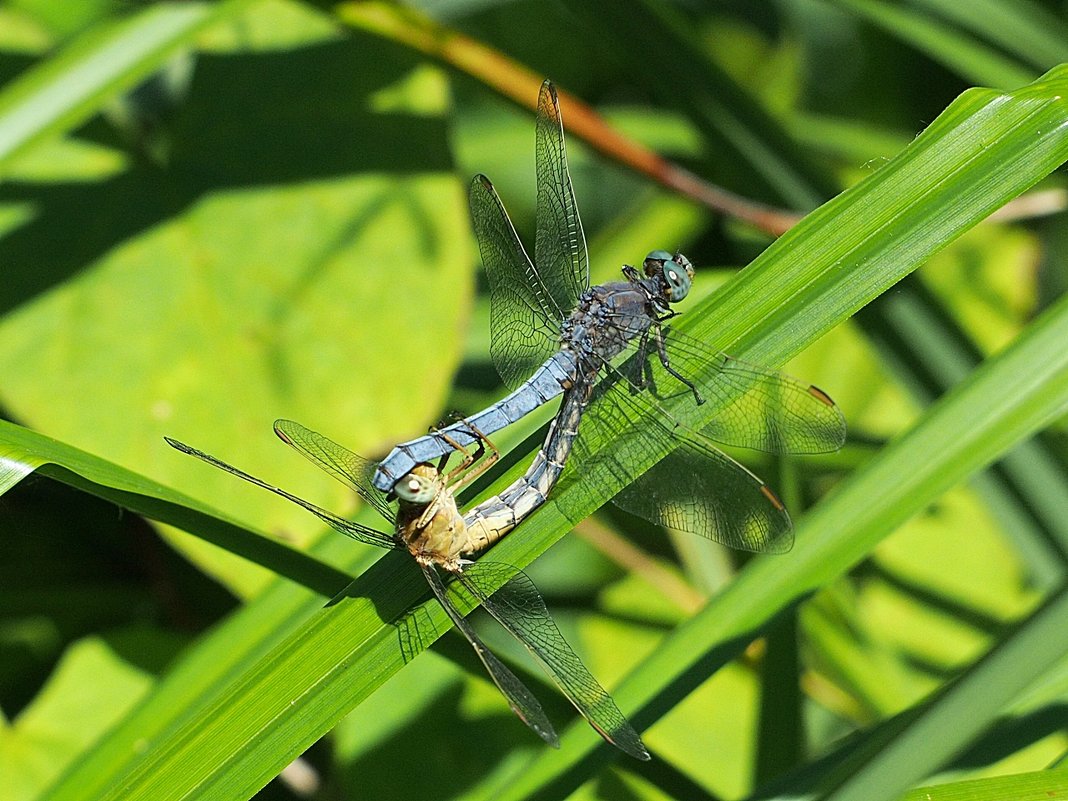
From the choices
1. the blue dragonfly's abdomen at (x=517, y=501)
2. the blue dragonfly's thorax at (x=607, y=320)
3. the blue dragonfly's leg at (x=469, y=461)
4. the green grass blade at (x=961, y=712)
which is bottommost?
the green grass blade at (x=961, y=712)

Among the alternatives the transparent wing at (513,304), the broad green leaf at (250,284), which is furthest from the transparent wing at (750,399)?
the broad green leaf at (250,284)

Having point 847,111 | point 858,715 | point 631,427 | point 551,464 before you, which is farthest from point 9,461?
point 847,111

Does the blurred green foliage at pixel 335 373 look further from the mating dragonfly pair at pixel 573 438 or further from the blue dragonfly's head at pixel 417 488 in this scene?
the blue dragonfly's head at pixel 417 488

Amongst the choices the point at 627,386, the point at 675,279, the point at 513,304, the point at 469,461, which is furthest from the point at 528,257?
the point at 469,461

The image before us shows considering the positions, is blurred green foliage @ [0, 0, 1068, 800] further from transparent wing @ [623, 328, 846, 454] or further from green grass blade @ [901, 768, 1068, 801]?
green grass blade @ [901, 768, 1068, 801]

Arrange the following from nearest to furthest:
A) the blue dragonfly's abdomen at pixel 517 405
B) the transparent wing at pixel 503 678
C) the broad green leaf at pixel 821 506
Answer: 1. the broad green leaf at pixel 821 506
2. the transparent wing at pixel 503 678
3. the blue dragonfly's abdomen at pixel 517 405

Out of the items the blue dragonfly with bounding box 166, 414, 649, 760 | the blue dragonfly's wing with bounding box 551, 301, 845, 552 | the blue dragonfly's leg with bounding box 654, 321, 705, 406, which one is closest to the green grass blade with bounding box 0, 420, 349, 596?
the blue dragonfly with bounding box 166, 414, 649, 760

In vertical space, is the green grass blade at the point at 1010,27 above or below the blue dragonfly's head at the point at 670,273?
above
